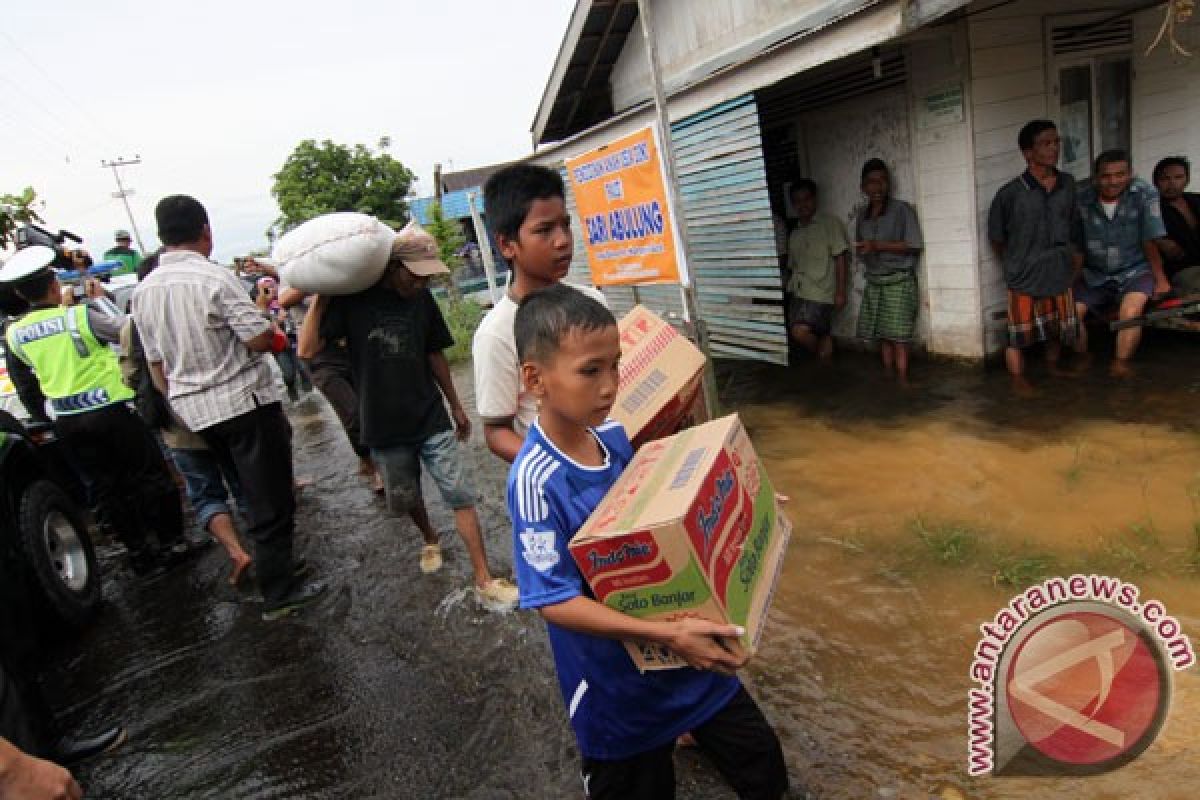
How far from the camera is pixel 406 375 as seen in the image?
11.0ft

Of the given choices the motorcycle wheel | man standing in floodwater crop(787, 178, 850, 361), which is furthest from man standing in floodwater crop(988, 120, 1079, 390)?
the motorcycle wheel

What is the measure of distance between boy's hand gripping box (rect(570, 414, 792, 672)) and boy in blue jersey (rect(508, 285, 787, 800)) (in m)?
0.06

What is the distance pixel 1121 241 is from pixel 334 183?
29795mm

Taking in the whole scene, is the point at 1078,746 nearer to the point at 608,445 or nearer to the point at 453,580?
the point at 608,445

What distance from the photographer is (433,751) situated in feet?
8.36

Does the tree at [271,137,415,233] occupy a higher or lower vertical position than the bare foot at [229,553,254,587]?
higher

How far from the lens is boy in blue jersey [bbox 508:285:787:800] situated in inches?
55.7

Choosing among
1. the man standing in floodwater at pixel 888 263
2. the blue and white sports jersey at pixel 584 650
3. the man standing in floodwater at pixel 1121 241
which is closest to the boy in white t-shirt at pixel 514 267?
the blue and white sports jersey at pixel 584 650

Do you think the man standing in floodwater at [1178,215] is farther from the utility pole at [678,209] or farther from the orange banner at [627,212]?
the orange banner at [627,212]

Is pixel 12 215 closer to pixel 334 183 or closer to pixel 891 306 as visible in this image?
pixel 891 306

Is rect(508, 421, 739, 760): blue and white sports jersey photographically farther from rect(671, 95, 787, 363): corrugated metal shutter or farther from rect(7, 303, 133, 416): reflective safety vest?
rect(7, 303, 133, 416): reflective safety vest

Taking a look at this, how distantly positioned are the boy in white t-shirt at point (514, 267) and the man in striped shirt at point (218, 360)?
1.73 meters

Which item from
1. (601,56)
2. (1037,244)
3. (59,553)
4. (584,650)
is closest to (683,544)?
(584,650)

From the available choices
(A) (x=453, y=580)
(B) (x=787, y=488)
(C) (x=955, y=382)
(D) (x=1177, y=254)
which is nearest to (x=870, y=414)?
(C) (x=955, y=382)
